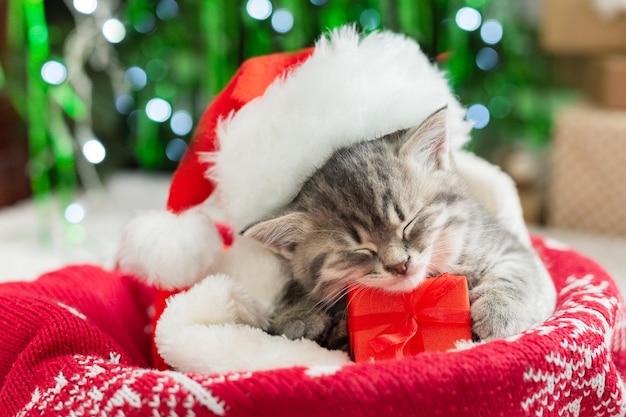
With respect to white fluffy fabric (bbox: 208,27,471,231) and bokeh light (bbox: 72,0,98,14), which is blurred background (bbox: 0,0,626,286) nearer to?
bokeh light (bbox: 72,0,98,14)

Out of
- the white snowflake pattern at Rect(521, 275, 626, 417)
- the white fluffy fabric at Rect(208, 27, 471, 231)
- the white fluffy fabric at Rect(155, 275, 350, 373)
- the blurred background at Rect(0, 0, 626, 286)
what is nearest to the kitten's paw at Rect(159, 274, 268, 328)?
the white fluffy fabric at Rect(155, 275, 350, 373)

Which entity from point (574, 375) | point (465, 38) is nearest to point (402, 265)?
point (574, 375)

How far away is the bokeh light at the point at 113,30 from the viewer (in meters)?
2.34

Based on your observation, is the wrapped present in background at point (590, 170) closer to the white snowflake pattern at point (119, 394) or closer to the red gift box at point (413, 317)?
the red gift box at point (413, 317)

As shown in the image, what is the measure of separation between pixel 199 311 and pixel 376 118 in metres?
0.40

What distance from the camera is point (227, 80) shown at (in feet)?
8.20

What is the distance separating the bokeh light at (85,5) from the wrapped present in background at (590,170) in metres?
1.56

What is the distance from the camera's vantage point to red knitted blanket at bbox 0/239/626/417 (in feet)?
2.59

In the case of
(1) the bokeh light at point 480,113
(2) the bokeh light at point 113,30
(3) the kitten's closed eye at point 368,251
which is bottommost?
(1) the bokeh light at point 480,113

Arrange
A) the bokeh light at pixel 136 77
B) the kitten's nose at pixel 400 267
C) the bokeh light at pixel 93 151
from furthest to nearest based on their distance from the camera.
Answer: the bokeh light at pixel 136 77, the bokeh light at pixel 93 151, the kitten's nose at pixel 400 267

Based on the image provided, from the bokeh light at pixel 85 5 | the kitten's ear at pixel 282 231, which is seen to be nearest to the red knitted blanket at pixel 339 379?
the kitten's ear at pixel 282 231

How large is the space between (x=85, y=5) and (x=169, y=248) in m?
1.57

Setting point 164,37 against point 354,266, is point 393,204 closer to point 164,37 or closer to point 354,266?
point 354,266

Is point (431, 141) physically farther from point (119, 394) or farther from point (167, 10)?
point (167, 10)
